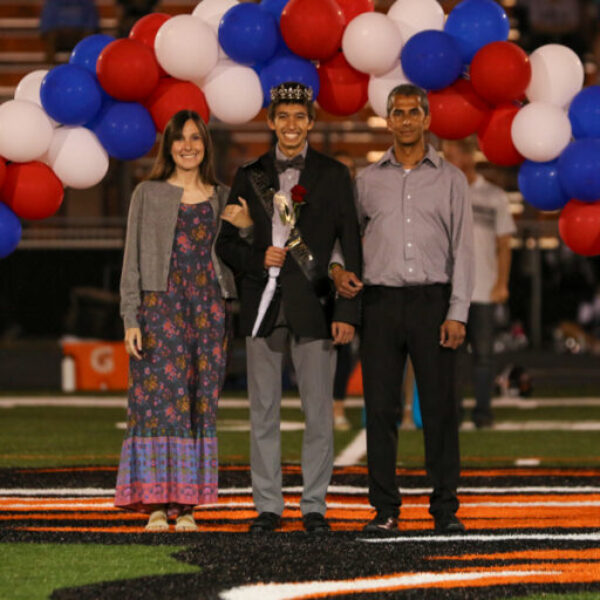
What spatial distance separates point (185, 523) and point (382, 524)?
914 mm

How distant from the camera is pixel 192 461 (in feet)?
23.2

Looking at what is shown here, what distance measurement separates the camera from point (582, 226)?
8.16 metres

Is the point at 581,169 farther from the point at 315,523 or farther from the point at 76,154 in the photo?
the point at 76,154

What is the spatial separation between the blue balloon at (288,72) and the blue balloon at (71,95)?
93cm

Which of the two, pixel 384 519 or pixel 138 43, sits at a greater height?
pixel 138 43

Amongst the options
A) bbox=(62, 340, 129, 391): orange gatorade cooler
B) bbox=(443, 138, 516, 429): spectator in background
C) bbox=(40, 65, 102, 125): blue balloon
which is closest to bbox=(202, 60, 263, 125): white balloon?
bbox=(40, 65, 102, 125): blue balloon

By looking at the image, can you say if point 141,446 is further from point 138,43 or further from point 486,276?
point 486,276

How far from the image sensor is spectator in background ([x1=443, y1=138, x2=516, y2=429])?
38.0 feet

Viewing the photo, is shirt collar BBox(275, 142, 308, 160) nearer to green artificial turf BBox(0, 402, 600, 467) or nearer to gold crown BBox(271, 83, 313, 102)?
gold crown BBox(271, 83, 313, 102)

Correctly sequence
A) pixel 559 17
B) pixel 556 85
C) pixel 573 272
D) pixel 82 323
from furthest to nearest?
pixel 559 17
pixel 573 272
pixel 82 323
pixel 556 85

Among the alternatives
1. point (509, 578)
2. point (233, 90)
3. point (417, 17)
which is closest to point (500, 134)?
point (417, 17)

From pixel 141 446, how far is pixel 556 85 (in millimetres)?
3069

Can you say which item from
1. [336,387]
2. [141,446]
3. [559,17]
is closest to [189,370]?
[141,446]

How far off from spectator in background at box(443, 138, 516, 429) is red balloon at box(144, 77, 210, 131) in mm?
3373
